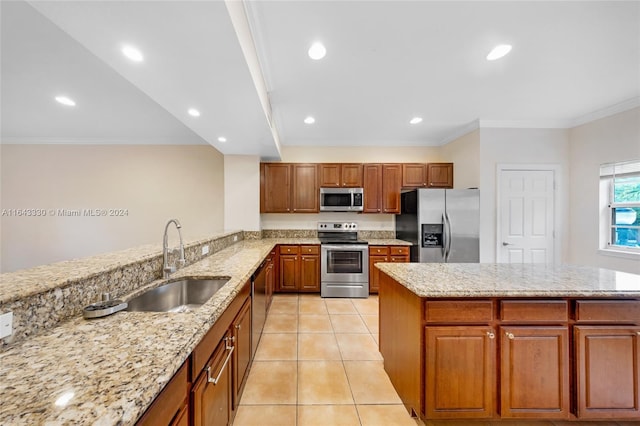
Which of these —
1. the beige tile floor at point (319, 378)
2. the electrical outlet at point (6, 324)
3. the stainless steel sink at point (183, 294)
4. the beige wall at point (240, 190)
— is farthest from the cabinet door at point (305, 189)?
the electrical outlet at point (6, 324)

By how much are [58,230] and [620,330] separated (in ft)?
23.8

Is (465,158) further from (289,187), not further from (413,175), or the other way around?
(289,187)

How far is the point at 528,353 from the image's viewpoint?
1.53m

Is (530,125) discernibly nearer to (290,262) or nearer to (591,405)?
(591,405)

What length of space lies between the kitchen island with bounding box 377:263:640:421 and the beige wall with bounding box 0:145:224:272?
14.1 ft

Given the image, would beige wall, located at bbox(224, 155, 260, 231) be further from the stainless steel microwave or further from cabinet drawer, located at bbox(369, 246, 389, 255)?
cabinet drawer, located at bbox(369, 246, 389, 255)

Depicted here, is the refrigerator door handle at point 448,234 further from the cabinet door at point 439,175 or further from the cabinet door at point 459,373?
the cabinet door at point 459,373

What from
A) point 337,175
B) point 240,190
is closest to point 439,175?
A: point 337,175

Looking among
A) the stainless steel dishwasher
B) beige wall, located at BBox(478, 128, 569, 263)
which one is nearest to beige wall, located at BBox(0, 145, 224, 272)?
the stainless steel dishwasher

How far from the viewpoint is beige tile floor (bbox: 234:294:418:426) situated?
5.70 ft

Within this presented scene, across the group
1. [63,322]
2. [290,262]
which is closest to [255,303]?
[63,322]

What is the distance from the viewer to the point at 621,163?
3.20 m

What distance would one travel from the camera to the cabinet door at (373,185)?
4.56 m

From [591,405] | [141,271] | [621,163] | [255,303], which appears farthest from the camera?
[621,163]
